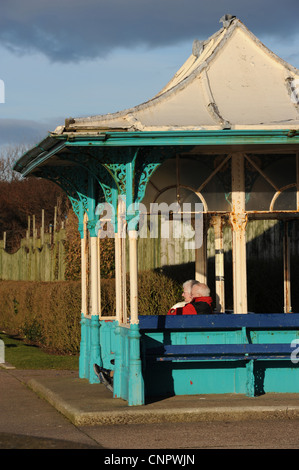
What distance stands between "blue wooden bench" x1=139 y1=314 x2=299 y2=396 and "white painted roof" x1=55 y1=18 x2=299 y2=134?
2259mm

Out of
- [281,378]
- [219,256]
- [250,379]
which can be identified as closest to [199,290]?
[250,379]

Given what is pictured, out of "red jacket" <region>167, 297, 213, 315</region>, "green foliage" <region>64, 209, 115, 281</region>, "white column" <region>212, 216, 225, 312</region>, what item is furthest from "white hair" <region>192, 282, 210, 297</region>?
"green foliage" <region>64, 209, 115, 281</region>

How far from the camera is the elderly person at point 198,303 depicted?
1073cm

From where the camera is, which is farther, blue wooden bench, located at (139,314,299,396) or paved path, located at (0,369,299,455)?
blue wooden bench, located at (139,314,299,396)

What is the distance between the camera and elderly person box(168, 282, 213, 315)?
1073cm

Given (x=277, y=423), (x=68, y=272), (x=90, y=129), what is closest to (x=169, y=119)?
(x=90, y=129)

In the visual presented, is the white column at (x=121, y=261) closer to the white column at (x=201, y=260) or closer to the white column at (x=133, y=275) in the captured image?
the white column at (x=133, y=275)

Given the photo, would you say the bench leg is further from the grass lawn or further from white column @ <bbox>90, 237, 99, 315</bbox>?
the grass lawn

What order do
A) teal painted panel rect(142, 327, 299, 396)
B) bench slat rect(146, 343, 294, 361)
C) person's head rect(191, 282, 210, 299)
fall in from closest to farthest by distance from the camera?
bench slat rect(146, 343, 294, 361) < teal painted panel rect(142, 327, 299, 396) < person's head rect(191, 282, 210, 299)

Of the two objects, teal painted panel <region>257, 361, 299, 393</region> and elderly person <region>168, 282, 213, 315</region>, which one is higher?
elderly person <region>168, 282, 213, 315</region>

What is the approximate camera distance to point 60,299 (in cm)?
1698

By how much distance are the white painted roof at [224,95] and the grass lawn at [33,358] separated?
5377mm

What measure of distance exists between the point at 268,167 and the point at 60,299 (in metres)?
7.04
